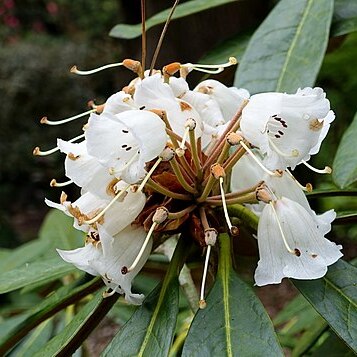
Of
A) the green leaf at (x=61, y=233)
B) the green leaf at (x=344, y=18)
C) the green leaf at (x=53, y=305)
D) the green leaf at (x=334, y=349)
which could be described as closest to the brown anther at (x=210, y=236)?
the green leaf at (x=53, y=305)

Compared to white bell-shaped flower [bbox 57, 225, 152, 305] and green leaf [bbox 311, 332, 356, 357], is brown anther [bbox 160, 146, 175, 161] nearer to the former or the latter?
white bell-shaped flower [bbox 57, 225, 152, 305]

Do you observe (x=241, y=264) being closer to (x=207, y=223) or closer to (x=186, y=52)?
(x=207, y=223)

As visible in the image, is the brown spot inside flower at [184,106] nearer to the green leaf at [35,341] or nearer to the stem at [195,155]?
the stem at [195,155]

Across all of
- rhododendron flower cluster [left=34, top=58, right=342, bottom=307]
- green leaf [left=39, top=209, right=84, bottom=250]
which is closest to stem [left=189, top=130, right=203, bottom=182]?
rhododendron flower cluster [left=34, top=58, right=342, bottom=307]

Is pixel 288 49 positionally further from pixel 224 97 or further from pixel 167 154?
pixel 167 154

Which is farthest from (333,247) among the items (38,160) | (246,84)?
(38,160)

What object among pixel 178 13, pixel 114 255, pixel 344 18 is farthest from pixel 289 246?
pixel 178 13
